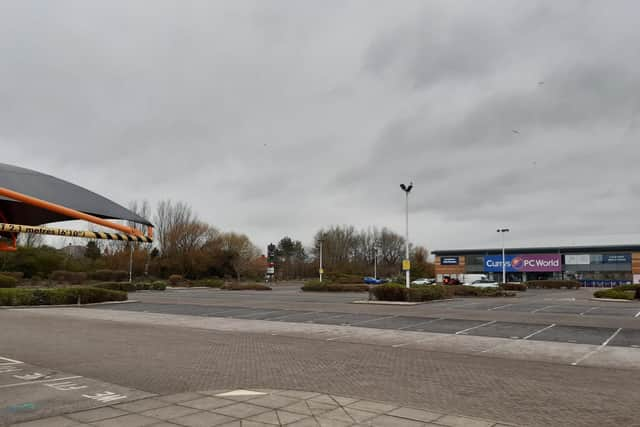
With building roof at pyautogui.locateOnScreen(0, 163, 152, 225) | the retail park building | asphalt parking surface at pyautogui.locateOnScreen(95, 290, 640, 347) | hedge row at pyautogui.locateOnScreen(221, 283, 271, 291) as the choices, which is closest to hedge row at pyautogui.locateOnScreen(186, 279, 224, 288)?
hedge row at pyautogui.locateOnScreen(221, 283, 271, 291)

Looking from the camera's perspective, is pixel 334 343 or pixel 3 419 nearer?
pixel 3 419

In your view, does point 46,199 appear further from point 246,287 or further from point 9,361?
point 246,287

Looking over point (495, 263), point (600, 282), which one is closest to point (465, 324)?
point (600, 282)

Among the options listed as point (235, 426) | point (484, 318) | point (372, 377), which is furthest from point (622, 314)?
point (235, 426)

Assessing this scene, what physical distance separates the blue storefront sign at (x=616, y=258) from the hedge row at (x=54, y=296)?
77.1 meters

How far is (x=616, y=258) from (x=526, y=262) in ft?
44.1

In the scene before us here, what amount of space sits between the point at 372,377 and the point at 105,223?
613 centimetres

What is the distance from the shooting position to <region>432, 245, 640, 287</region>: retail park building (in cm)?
7956

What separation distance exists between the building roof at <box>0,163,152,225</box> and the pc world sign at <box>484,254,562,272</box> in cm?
8812

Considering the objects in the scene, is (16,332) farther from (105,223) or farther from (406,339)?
(105,223)

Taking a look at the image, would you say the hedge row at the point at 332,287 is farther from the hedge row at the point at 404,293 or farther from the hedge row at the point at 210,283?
the hedge row at the point at 210,283

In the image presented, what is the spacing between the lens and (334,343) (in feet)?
47.1

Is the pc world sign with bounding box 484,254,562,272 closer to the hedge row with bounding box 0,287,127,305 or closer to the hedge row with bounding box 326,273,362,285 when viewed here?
the hedge row with bounding box 326,273,362,285

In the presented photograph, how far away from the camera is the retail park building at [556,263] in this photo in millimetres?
79562
